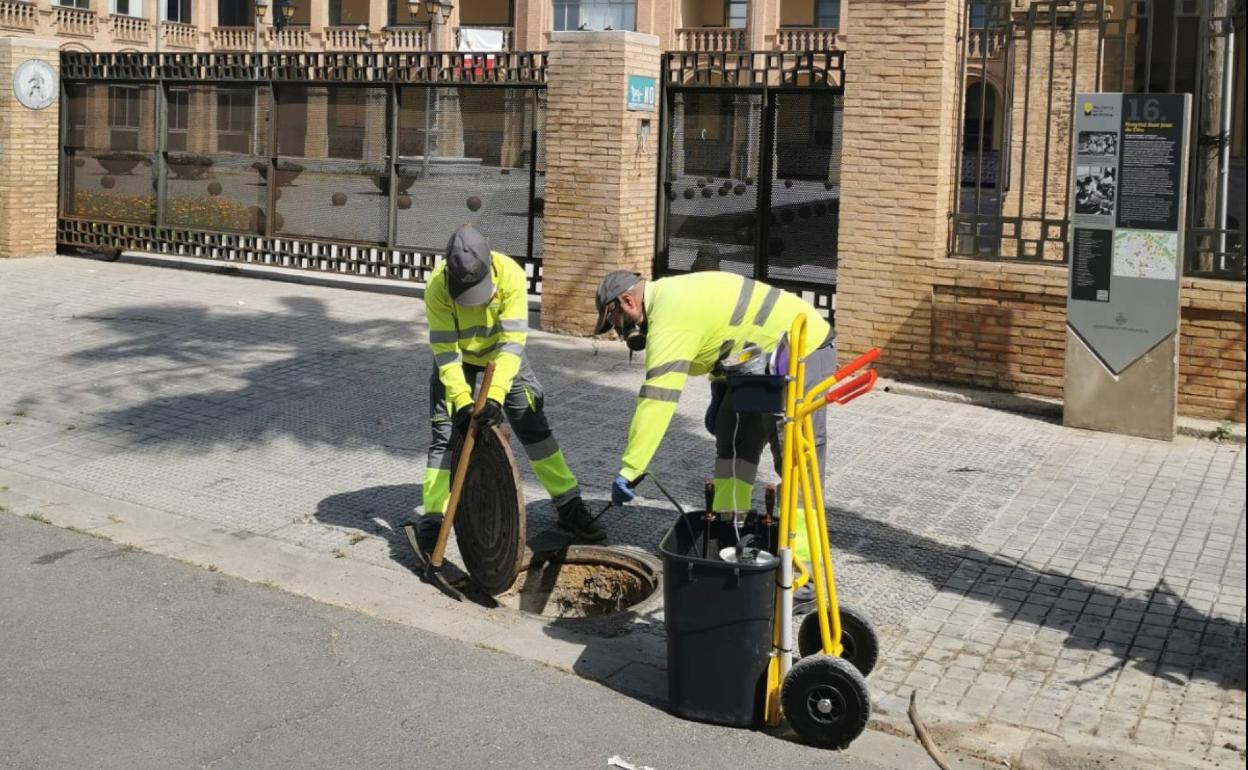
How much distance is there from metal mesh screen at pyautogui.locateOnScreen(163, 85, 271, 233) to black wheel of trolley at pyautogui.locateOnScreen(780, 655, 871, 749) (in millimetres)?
13892

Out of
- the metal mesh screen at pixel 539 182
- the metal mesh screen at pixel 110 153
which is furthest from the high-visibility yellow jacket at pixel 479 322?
the metal mesh screen at pixel 110 153

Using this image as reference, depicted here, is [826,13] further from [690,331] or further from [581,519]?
[690,331]

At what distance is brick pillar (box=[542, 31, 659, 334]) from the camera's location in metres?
14.6

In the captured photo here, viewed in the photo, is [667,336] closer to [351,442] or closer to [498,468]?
[498,468]

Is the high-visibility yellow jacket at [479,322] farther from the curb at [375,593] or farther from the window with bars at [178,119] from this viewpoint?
the window with bars at [178,119]

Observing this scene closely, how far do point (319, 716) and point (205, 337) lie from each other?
892 centimetres

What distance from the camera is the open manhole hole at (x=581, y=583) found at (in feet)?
26.5

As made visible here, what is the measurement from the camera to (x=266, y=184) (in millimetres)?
18469

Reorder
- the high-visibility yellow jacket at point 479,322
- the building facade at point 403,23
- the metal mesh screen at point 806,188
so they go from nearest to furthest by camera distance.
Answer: the high-visibility yellow jacket at point 479,322 → the metal mesh screen at point 806,188 → the building facade at point 403,23

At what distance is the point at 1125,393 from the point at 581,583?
16.3 feet

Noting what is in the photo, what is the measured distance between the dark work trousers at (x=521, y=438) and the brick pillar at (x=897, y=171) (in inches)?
199

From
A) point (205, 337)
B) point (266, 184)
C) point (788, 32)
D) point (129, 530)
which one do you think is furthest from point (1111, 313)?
point (788, 32)

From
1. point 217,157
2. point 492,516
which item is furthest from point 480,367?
point 217,157

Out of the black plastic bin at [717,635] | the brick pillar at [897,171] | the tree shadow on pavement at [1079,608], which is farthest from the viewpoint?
the brick pillar at [897,171]
